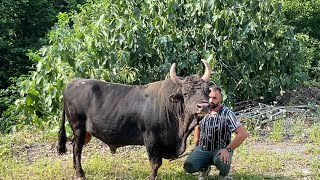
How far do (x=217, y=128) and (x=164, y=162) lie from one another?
1542 mm

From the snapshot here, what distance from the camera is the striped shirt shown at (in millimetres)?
5613

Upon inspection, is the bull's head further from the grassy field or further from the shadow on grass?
the grassy field

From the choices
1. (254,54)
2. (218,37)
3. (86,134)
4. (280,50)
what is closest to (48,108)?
(86,134)

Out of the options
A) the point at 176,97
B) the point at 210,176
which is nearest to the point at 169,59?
the point at 210,176

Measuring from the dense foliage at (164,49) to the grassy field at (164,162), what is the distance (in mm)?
1062

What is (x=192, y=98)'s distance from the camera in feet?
17.4

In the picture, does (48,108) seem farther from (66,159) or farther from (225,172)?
(225,172)

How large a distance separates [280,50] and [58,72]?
438 centimetres

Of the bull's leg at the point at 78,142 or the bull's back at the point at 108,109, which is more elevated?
the bull's back at the point at 108,109

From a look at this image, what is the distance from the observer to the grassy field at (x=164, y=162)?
6.45m

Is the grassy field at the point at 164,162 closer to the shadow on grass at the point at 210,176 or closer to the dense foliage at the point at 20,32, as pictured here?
the shadow on grass at the point at 210,176

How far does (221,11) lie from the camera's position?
9.07 meters

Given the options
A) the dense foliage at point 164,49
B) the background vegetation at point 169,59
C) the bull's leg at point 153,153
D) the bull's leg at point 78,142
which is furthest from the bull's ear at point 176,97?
the dense foliage at point 164,49

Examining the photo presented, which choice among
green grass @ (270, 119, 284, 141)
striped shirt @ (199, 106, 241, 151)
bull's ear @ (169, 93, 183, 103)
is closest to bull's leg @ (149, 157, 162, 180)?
striped shirt @ (199, 106, 241, 151)
